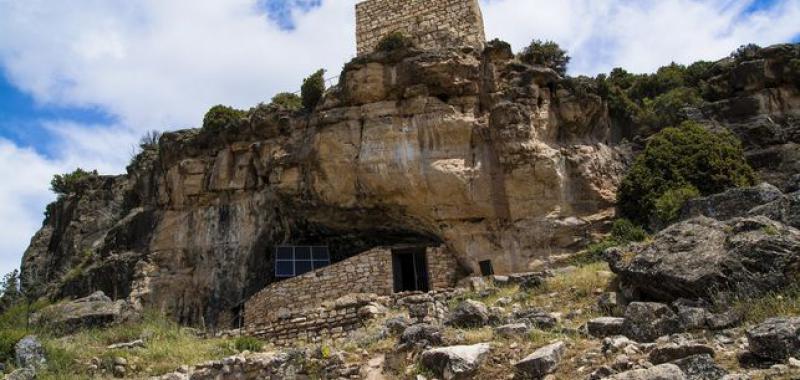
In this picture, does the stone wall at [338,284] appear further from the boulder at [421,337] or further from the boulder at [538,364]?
the boulder at [538,364]

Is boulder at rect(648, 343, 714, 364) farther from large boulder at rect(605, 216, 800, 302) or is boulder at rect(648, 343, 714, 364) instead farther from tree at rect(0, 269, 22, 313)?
tree at rect(0, 269, 22, 313)

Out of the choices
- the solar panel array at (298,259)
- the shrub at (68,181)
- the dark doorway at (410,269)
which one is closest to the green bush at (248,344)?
the dark doorway at (410,269)

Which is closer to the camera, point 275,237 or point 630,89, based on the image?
point 275,237

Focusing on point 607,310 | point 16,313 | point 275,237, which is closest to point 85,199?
point 16,313

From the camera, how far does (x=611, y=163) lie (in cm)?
2091

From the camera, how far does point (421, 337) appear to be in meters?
11.4

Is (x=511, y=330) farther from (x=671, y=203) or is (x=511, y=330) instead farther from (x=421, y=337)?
(x=671, y=203)

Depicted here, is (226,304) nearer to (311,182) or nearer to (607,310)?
(311,182)

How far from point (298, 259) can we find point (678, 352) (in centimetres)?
1426

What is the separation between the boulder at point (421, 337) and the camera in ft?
36.6

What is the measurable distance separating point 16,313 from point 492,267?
13608mm

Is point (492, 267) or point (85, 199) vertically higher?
point (85, 199)

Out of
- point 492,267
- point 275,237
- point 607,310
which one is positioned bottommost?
point 607,310

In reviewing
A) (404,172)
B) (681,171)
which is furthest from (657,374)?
(404,172)
